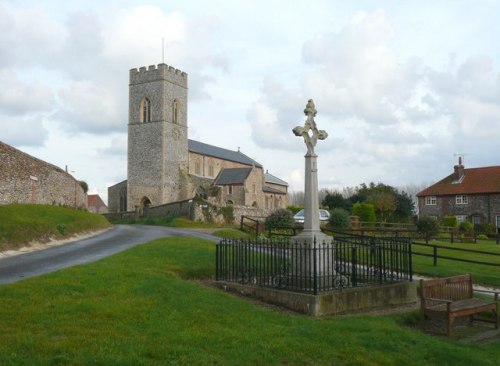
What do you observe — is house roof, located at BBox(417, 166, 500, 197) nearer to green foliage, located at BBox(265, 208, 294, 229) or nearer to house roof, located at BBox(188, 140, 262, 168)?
house roof, located at BBox(188, 140, 262, 168)

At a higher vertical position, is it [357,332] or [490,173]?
[490,173]

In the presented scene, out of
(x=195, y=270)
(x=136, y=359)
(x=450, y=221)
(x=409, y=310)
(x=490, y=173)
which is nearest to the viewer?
(x=136, y=359)

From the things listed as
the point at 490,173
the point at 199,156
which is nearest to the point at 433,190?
the point at 490,173

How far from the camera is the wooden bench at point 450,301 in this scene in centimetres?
915

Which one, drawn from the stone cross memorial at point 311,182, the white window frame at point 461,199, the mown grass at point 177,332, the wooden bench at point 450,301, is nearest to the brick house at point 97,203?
the white window frame at point 461,199

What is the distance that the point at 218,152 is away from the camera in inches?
2785

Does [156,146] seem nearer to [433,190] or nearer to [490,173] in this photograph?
[433,190]

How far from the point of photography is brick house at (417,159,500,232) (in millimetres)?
53062

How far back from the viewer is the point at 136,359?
5.83 meters

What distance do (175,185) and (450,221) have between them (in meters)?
→ 29.2

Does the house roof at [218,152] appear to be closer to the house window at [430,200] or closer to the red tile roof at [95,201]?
the house window at [430,200]

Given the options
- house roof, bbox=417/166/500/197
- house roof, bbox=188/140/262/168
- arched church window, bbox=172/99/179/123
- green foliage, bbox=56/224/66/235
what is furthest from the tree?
green foliage, bbox=56/224/66/235

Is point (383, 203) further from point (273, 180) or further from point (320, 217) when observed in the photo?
point (273, 180)

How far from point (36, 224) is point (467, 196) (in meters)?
47.4
